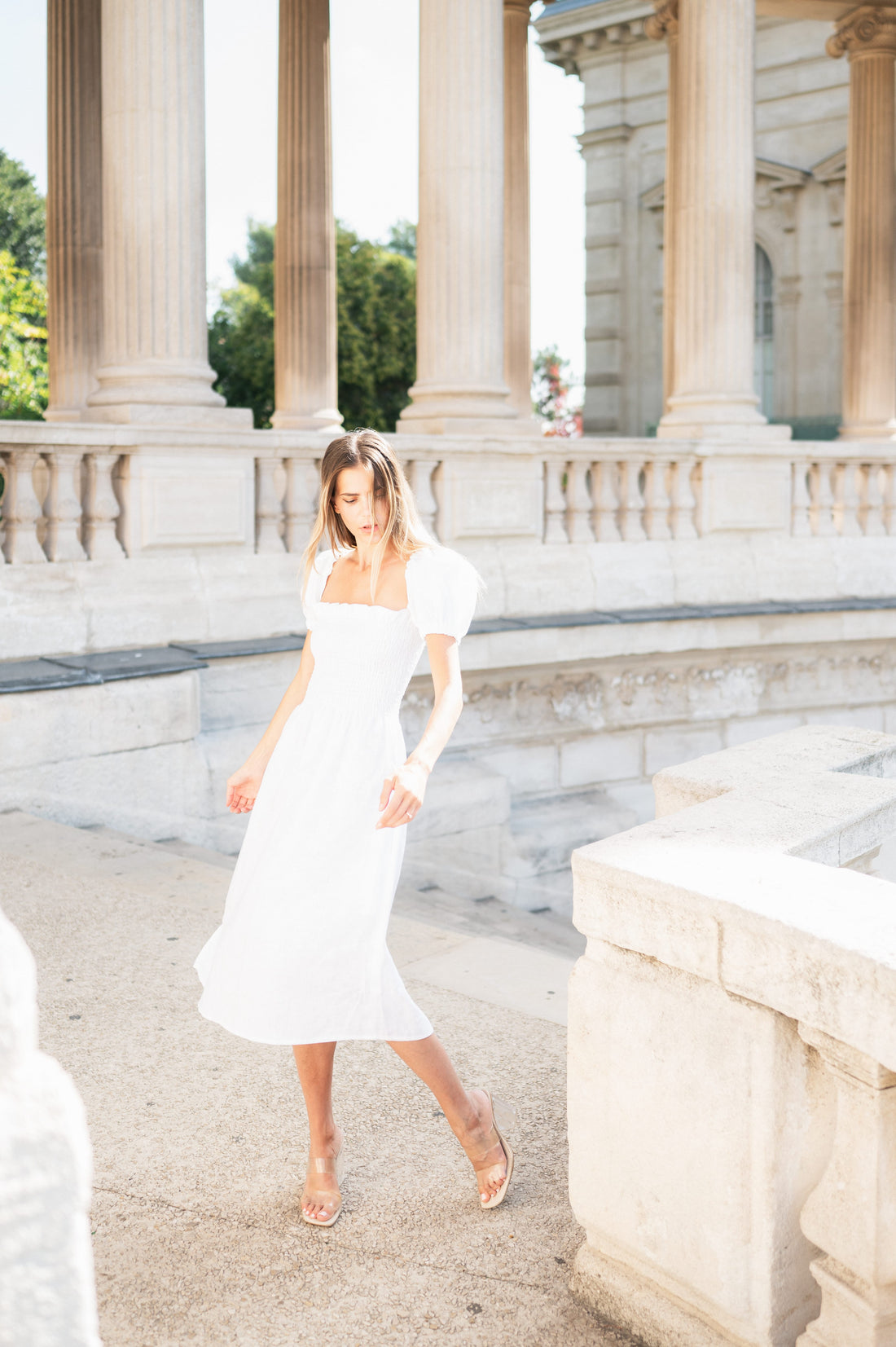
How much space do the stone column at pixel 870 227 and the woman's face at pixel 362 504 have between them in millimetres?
17947

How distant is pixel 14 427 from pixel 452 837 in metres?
5.84

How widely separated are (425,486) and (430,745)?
11.0m

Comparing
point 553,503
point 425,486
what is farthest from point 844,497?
point 425,486

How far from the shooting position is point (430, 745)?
16.8 feet

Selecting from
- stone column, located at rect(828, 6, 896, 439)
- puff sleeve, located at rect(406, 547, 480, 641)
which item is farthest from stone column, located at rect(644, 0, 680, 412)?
puff sleeve, located at rect(406, 547, 480, 641)

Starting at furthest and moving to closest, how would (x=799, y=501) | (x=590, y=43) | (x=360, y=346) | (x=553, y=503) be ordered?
(x=360, y=346)
(x=590, y=43)
(x=799, y=501)
(x=553, y=503)

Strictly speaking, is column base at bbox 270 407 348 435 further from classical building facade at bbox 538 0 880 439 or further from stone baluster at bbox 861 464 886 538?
classical building facade at bbox 538 0 880 439

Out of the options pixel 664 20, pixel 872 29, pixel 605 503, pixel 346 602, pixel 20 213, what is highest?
pixel 20 213

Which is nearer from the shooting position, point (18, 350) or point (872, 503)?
point (872, 503)

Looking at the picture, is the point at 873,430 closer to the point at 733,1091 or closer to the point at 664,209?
the point at 664,209

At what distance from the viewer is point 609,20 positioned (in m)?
36.4

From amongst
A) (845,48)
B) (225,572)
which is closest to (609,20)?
(845,48)

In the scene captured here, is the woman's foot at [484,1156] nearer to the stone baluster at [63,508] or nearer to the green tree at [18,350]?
the stone baluster at [63,508]

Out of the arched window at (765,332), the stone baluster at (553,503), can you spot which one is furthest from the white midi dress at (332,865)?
the arched window at (765,332)
